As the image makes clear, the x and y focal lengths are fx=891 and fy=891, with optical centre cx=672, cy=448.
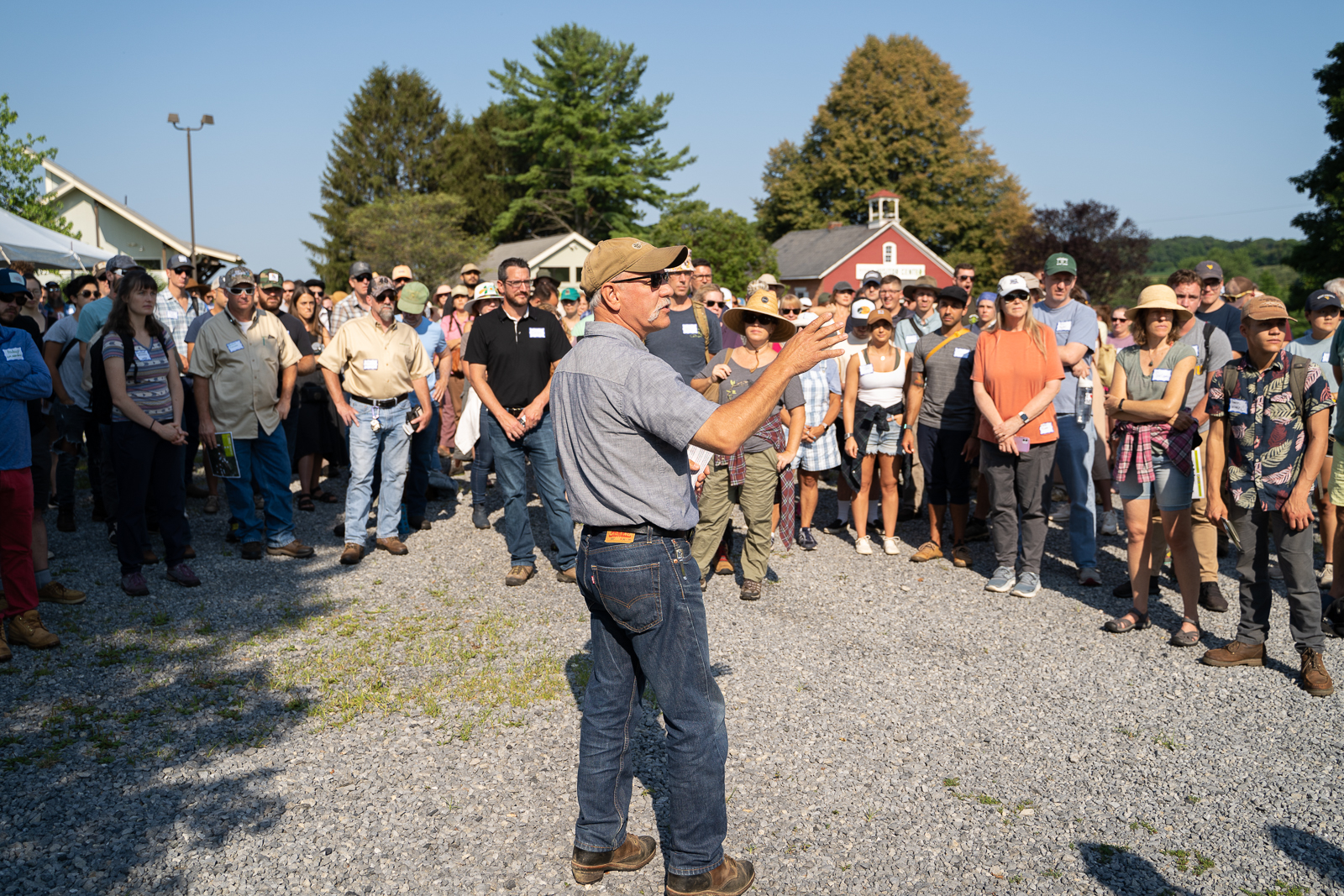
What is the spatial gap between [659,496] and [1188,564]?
14.3ft

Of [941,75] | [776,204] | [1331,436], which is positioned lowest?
[1331,436]

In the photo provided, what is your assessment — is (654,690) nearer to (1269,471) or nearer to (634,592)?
(634,592)

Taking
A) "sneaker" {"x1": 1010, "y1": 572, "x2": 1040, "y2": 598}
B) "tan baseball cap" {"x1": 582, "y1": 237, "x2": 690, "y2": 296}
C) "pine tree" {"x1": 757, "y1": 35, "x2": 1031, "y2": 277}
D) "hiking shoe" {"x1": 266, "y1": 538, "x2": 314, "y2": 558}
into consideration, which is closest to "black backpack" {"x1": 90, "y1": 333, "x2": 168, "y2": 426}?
"hiking shoe" {"x1": 266, "y1": 538, "x2": 314, "y2": 558}

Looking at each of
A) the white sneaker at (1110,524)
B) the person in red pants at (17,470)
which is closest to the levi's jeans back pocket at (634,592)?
the person in red pants at (17,470)

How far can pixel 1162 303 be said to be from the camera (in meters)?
5.85

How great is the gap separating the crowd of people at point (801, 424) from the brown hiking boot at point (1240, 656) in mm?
16

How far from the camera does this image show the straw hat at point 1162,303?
5.84 m

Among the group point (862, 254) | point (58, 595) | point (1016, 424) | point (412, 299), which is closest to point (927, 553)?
point (1016, 424)

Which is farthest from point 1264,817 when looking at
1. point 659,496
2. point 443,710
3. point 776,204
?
point 776,204

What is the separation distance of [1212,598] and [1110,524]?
2131 millimetres

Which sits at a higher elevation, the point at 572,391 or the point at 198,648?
the point at 572,391

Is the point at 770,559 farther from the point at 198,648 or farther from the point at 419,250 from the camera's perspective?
the point at 419,250

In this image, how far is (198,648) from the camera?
5645 mm

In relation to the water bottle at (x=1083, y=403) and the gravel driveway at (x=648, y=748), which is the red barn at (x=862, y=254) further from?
the gravel driveway at (x=648, y=748)
